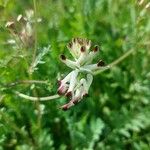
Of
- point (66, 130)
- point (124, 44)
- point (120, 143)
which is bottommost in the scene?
point (120, 143)

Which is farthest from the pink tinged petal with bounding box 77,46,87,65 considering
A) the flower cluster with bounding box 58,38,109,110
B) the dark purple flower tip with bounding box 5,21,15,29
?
the dark purple flower tip with bounding box 5,21,15,29

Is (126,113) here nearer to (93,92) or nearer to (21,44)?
(93,92)

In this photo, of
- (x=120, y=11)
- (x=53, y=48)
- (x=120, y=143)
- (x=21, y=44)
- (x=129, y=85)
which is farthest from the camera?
(x=120, y=11)

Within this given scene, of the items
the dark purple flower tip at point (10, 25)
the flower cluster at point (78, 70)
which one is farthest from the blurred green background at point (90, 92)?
the flower cluster at point (78, 70)

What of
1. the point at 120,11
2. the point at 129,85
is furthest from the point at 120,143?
the point at 120,11

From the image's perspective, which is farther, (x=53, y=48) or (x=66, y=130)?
(x=66, y=130)

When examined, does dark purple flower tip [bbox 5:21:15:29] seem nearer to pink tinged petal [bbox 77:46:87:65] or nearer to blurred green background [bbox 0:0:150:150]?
blurred green background [bbox 0:0:150:150]

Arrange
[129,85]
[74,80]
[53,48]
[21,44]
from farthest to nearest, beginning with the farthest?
[129,85] → [53,48] → [21,44] → [74,80]
